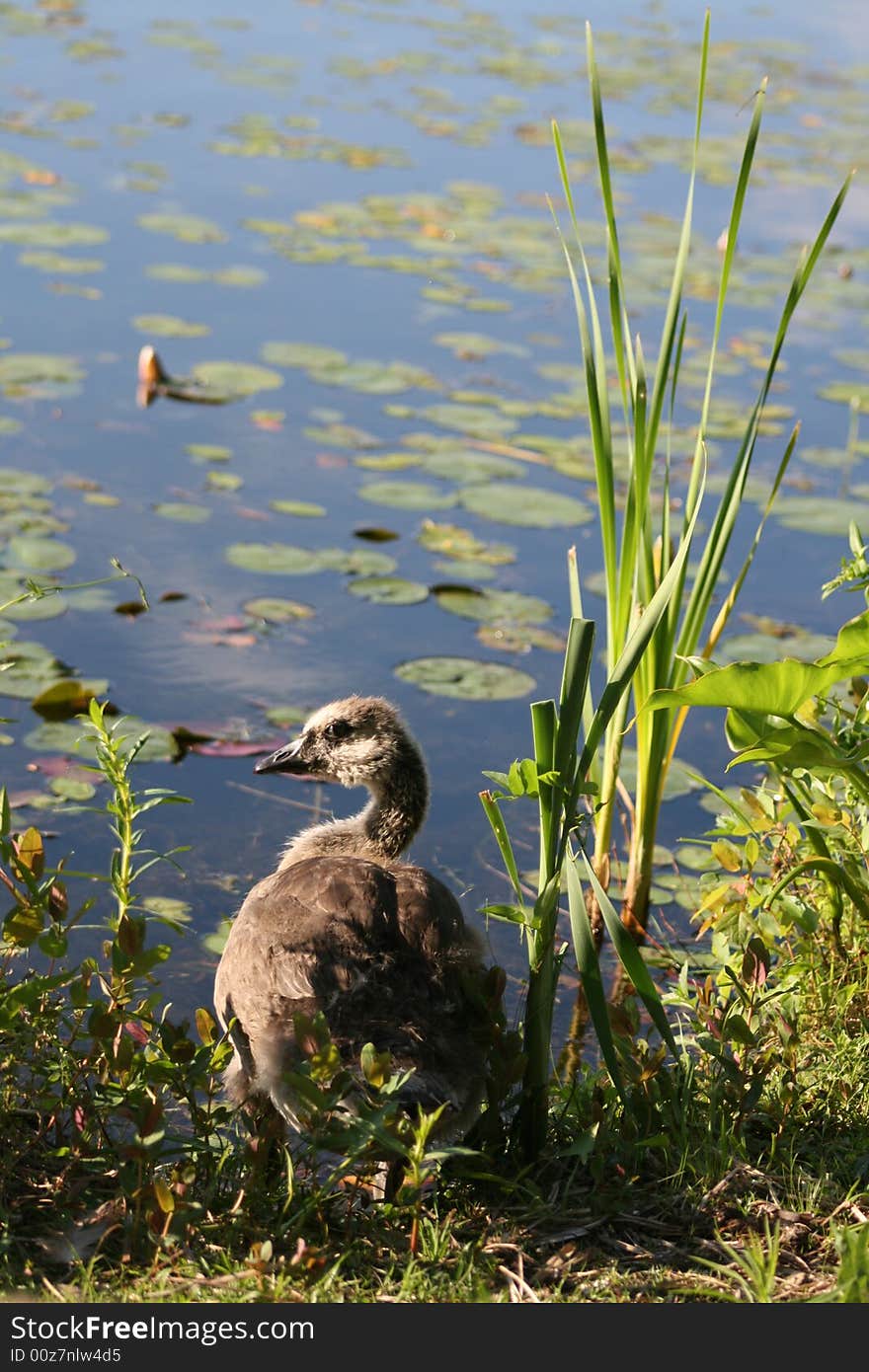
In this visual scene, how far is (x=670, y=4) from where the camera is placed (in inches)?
806

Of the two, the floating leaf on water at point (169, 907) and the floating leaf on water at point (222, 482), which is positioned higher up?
the floating leaf on water at point (222, 482)

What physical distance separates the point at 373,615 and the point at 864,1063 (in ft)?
12.2

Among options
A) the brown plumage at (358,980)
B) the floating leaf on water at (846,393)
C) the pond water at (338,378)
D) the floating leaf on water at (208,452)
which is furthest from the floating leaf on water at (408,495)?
the brown plumage at (358,980)

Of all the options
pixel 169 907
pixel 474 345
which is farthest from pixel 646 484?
pixel 474 345

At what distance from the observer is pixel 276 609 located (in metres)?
6.82

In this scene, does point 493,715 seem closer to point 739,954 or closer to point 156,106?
point 739,954

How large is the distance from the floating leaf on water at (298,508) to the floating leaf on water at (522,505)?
0.78 meters

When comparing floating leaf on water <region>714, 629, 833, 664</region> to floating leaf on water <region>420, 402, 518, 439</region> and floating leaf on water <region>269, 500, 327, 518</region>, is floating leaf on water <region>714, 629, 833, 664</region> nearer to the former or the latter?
floating leaf on water <region>269, 500, 327, 518</region>

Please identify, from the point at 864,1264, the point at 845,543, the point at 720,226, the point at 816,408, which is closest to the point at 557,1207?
the point at 864,1264

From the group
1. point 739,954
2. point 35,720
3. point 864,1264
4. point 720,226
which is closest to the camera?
point 864,1264

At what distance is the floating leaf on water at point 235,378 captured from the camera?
8742 millimetres

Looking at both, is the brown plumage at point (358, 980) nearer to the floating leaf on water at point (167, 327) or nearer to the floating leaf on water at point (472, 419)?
the floating leaf on water at point (472, 419)

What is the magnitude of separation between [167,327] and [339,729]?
5.65 meters

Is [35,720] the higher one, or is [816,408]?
[816,408]
